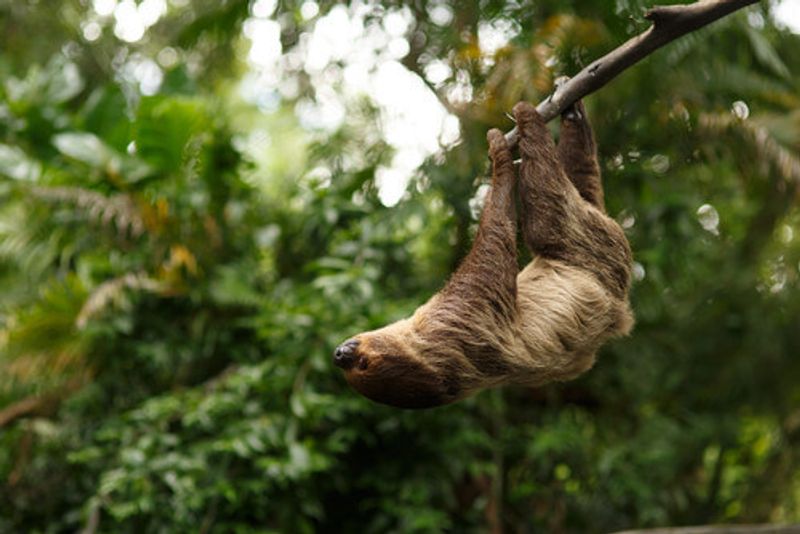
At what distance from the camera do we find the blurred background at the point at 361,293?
18.0ft

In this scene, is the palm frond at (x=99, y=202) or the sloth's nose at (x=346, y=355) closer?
the sloth's nose at (x=346, y=355)

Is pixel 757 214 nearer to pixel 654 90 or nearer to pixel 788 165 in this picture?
pixel 788 165

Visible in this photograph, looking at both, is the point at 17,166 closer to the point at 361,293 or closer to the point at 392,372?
the point at 361,293

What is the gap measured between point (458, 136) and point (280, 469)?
106 inches

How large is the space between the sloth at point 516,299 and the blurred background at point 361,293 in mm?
1028

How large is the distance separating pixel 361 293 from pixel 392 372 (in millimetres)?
2600

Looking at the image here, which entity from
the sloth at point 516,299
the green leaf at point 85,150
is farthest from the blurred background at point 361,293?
the sloth at point 516,299

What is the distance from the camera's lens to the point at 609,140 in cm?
552

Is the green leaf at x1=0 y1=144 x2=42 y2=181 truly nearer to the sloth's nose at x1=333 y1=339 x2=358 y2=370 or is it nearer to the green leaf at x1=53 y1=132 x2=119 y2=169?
the green leaf at x1=53 y1=132 x2=119 y2=169

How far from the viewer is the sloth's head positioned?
3.03m

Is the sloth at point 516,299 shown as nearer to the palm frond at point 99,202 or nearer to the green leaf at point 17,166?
the palm frond at point 99,202

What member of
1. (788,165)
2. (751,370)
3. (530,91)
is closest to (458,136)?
(530,91)

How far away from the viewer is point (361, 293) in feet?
18.4

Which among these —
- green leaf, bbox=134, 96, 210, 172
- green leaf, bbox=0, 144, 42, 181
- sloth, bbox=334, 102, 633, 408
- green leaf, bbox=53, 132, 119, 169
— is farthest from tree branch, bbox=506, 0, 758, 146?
green leaf, bbox=0, 144, 42, 181
